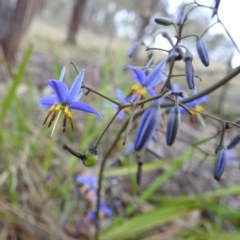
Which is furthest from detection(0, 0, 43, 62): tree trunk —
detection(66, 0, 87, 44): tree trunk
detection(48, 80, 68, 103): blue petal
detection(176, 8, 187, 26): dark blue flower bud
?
detection(66, 0, 87, 44): tree trunk

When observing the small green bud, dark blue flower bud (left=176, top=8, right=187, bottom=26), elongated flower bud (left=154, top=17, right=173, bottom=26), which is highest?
dark blue flower bud (left=176, top=8, right=187, bottom=26)

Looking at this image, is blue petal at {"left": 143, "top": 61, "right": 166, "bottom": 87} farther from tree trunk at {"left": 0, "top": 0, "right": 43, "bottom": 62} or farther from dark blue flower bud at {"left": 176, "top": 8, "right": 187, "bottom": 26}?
tree trunk at {"left": 0, "top": 0, "right": 43, "bottom": 62}

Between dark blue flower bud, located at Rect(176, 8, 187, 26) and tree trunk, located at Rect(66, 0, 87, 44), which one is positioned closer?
dark blue flower bud, located at Rect(176, 8, 187, 26)

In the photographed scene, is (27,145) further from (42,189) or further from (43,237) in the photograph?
(43,237)

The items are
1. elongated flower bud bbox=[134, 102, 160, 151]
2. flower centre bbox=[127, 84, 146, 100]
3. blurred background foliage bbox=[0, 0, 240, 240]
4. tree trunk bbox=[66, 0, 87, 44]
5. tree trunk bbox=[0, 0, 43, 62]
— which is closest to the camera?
elongated flower bud bbox=[134, 102, 160, 151]

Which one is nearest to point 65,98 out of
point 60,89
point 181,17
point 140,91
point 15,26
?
point 60,89

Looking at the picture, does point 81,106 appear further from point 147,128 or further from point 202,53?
point 202,53

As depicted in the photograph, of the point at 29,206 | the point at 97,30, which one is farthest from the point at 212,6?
the point at 97,30
